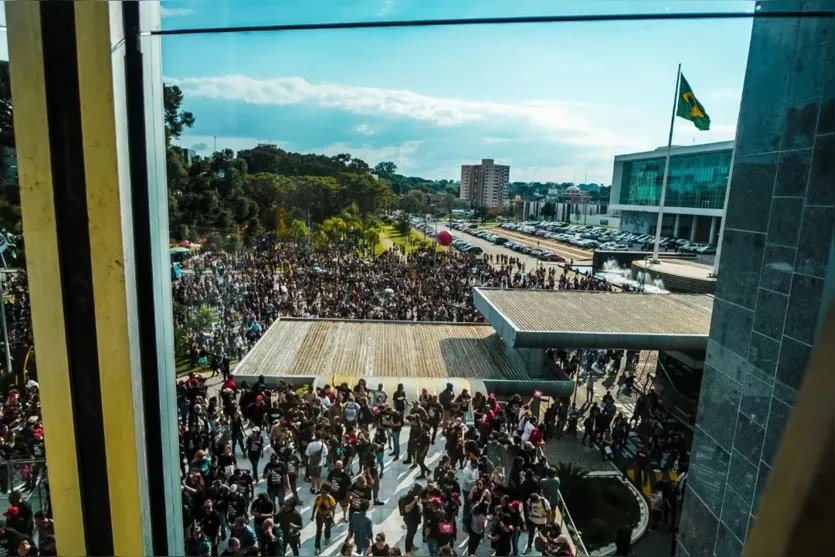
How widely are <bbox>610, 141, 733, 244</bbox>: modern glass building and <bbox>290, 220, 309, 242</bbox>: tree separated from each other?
30.6ft

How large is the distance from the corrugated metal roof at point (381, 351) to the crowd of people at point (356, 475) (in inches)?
71.2

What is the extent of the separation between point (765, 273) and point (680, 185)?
1901cm

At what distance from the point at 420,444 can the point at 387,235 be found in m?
17.5

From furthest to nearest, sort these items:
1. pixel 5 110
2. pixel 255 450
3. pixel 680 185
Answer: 1. pixel 680 185
2. pixel 255 450
3. pixel 5 110

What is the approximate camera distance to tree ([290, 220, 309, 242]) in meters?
15.2

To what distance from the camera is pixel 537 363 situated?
1093 cm

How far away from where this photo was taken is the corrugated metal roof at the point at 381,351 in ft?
34.2

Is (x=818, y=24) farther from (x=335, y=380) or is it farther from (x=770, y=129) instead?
(x=335, y=380)

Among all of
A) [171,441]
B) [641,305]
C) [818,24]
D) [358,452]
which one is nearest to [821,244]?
[818,24]

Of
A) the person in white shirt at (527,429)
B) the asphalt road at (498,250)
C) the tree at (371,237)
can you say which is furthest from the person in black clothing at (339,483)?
the asphalt road at (498,250)

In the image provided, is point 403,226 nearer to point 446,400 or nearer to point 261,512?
point 446,400

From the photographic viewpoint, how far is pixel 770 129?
2268 mm

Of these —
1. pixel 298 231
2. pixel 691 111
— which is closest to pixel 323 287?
pixel 298 231

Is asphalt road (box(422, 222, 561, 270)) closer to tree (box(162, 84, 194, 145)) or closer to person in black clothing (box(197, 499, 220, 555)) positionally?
person in black clothing (box(197, 499, 220, 555))
